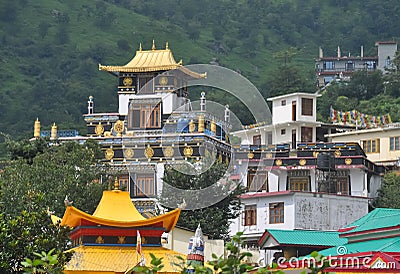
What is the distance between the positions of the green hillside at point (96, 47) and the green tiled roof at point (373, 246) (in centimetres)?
10062

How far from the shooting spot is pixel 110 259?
144 feet

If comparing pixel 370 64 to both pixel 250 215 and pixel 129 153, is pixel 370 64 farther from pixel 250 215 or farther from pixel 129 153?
pixel 250 215

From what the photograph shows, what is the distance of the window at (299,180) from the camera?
7525 cm

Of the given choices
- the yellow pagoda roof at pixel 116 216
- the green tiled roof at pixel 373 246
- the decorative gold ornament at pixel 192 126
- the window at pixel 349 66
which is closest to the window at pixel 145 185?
the decorative gold ornament at pixel 192 126

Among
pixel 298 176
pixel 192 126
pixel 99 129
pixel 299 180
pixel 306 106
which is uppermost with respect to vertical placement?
pixel 306 106

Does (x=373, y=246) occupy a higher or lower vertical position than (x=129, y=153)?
lower

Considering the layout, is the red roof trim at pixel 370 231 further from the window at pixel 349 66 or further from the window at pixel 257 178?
the window at pixel 349 66

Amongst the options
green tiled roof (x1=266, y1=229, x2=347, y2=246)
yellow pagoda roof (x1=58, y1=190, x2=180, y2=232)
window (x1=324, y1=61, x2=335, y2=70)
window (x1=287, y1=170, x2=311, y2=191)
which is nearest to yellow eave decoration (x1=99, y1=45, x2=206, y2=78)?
window (x1=287, y1=170, x2=311, y2=191)

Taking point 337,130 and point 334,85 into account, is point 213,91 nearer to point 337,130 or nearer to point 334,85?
point 334,85

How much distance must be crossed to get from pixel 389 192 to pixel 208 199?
643 inches

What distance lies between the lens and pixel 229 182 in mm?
64500

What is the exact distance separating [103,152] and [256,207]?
1010 centimetres

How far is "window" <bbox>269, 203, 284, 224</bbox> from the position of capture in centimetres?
6538

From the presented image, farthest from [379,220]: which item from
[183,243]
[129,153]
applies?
[129,153]
